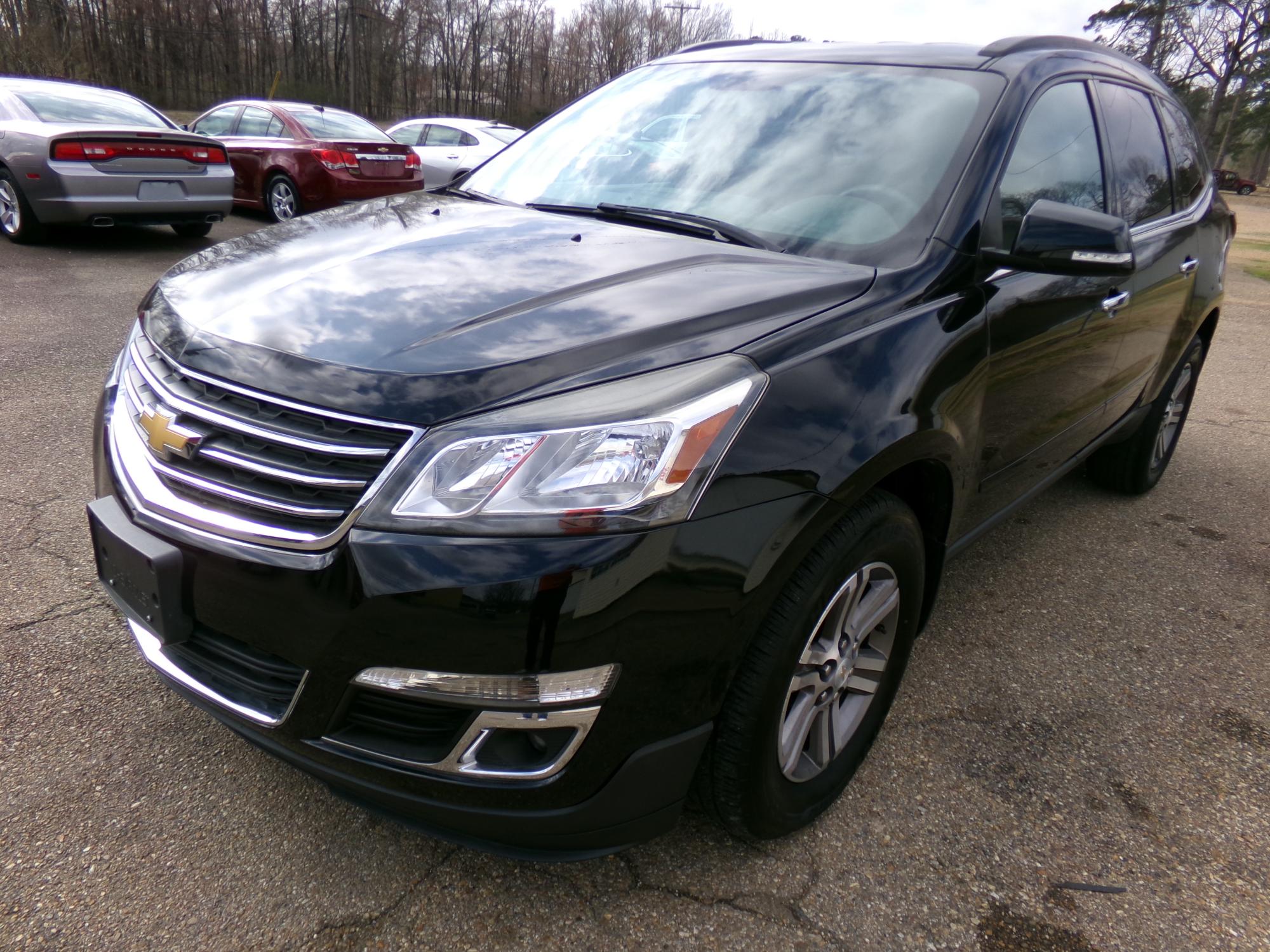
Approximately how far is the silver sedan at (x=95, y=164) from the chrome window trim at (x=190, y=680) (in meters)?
7.08

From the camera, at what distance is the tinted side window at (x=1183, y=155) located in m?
3.71

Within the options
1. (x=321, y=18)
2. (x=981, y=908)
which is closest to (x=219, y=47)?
(x=321, y=18)

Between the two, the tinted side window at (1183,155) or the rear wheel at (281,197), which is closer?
the tinted side window at (1183,155)

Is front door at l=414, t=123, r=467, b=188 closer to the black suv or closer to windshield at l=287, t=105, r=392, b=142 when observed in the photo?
windshield at l=287, t=105, r=392, b=142

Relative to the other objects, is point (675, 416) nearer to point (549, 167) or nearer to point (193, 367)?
point (193, 367)

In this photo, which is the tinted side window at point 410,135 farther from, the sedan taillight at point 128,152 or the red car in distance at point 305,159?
the sedan taillight at point 128,152

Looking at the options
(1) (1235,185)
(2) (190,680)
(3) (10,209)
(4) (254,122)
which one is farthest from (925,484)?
(1) (1235,185)

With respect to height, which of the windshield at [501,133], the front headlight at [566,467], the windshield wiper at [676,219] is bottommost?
the windshield at [501,133]

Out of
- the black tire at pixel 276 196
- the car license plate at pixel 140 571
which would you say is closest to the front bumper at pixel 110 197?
the black tire at pixel 276 196

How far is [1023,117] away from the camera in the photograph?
97.4 inches

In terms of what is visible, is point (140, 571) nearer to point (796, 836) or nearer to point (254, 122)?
point (796, 836)

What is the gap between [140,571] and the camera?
1.73 meters

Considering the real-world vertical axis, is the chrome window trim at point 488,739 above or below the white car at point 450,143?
above

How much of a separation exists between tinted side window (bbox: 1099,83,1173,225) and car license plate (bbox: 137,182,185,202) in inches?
294
